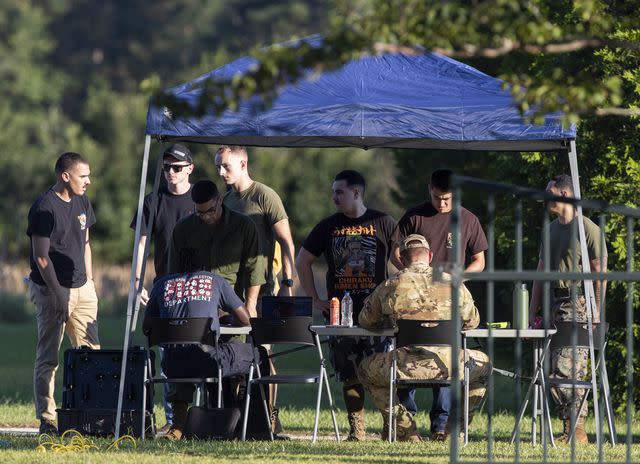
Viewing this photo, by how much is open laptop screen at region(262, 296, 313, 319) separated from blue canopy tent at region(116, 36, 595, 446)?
99cm

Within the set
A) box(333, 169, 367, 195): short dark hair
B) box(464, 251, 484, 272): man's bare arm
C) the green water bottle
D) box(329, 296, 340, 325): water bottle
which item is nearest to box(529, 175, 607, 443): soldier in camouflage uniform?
box(464, 251, 484, 272): man's bare arm

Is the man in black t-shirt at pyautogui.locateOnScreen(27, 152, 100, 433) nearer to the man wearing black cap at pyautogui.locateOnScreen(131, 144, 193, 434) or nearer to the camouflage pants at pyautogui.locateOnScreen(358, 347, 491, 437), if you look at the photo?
the man wearing black cap at pyautogui.locateOnScreen(131, 144, 193, 434)

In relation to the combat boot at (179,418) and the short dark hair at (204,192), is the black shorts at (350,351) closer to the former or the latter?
the combat boot at (179,418)

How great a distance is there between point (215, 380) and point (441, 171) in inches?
90.7

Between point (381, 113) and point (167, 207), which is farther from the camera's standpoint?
point (167, 207)

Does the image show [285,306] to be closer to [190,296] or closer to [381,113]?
[190,296]

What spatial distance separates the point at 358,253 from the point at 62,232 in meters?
2.32

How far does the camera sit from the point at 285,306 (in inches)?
380

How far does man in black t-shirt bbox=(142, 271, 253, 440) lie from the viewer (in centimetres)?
934

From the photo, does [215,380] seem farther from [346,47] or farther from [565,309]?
[346,47]

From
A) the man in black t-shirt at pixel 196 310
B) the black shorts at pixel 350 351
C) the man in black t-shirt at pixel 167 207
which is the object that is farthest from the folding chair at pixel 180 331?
the man in black t-shirt at pixel 167 207

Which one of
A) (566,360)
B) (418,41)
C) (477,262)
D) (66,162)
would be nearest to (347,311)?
(477,262)

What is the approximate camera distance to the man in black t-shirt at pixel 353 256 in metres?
10.1

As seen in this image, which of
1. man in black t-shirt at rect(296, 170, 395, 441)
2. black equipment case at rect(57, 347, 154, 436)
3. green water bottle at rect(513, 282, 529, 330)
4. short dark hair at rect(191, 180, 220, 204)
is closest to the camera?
green water bottle at rect(513, 282, 529, 330)
